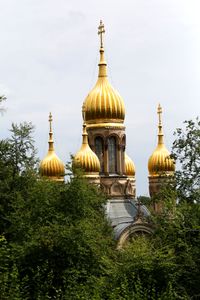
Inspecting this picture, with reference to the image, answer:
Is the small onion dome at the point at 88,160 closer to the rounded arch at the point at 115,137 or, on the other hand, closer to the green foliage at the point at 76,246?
the rounded arch at the point at 115,137

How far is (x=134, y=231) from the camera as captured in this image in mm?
45031

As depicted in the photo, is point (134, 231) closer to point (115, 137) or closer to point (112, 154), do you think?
point (112, 154)

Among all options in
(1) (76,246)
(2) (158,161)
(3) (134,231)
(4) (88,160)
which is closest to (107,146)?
(4) (88,160)

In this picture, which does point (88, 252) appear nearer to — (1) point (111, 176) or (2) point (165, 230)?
(2) point (165, 230)

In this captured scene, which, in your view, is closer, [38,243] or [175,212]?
[175,212]

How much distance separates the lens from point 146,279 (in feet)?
81.2

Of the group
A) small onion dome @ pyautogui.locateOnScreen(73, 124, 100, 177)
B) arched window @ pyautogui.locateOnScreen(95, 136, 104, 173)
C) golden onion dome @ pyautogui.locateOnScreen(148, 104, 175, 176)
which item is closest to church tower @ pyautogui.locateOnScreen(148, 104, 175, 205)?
golden onion dome @ pyautogui.locateOnScreen(148, 104, 175, 176)

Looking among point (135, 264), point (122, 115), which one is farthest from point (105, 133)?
point (135, 264)

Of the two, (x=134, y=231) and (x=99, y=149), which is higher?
(x=99, y=149)

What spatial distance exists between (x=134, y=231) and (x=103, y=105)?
33.0ft

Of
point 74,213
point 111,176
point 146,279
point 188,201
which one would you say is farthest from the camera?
point 111,176

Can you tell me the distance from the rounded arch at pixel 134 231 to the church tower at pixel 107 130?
5.67 meters

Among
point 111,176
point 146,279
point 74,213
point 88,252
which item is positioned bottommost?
point 146,279

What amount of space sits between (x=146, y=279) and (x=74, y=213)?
7068 mm
